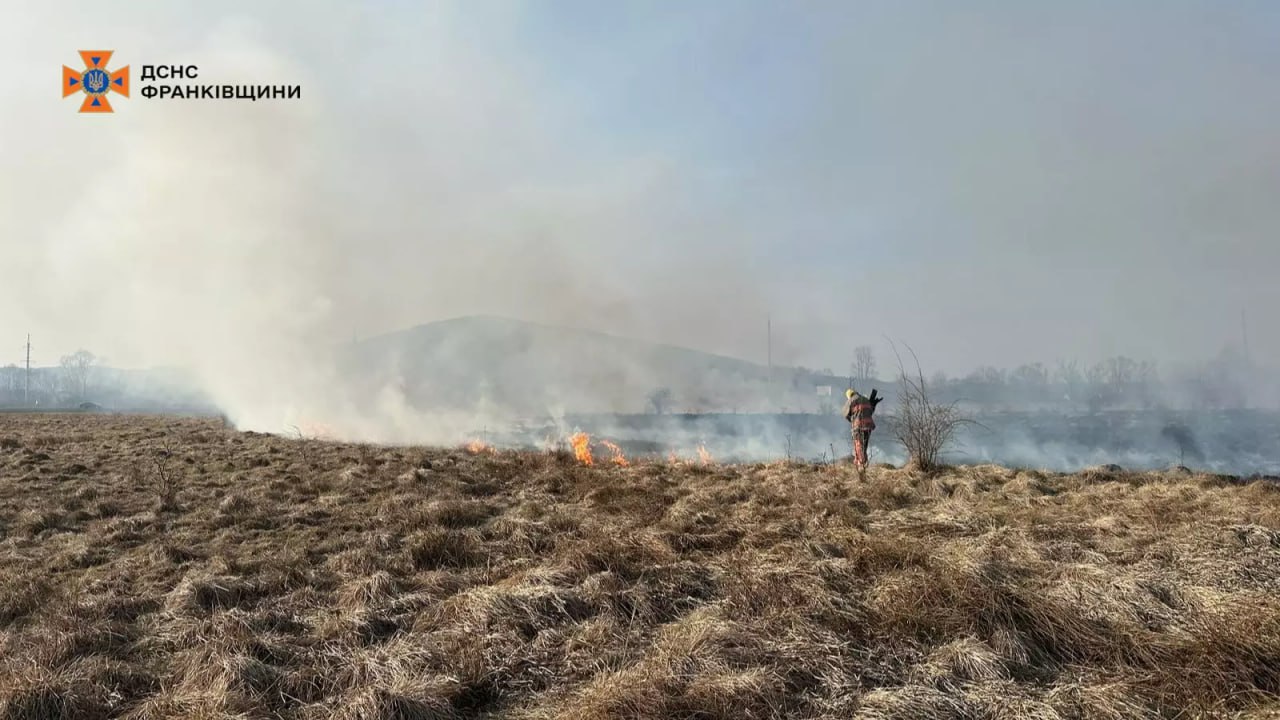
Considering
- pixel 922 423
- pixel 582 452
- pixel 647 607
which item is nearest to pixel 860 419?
pixel 922 423

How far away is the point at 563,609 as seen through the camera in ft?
19.8

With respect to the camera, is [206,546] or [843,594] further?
[206,546]

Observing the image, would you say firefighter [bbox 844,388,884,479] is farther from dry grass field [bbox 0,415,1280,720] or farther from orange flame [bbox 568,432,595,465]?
orange flame [bbox 568,432,595,465]

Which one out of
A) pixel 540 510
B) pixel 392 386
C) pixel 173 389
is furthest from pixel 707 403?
pixel 540 510

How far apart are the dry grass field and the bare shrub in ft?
10.9

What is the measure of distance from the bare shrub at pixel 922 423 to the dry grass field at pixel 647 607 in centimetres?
331

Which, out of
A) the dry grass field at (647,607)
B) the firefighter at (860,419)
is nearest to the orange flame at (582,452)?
the dry grass field at (647,607)

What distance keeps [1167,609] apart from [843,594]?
9.12 ft

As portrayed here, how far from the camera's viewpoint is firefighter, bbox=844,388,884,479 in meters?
15.8

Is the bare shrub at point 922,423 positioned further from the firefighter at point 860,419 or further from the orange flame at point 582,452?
the orange flame at point 582,452

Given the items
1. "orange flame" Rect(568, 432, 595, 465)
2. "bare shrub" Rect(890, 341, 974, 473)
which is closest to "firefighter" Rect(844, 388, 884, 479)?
"bare shrub" Rect(890, 341, 974, 473)

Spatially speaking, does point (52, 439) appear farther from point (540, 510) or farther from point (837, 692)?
point (837, 692)

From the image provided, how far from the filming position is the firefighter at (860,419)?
1580 centimetres

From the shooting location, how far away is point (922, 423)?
15164 millimetres
